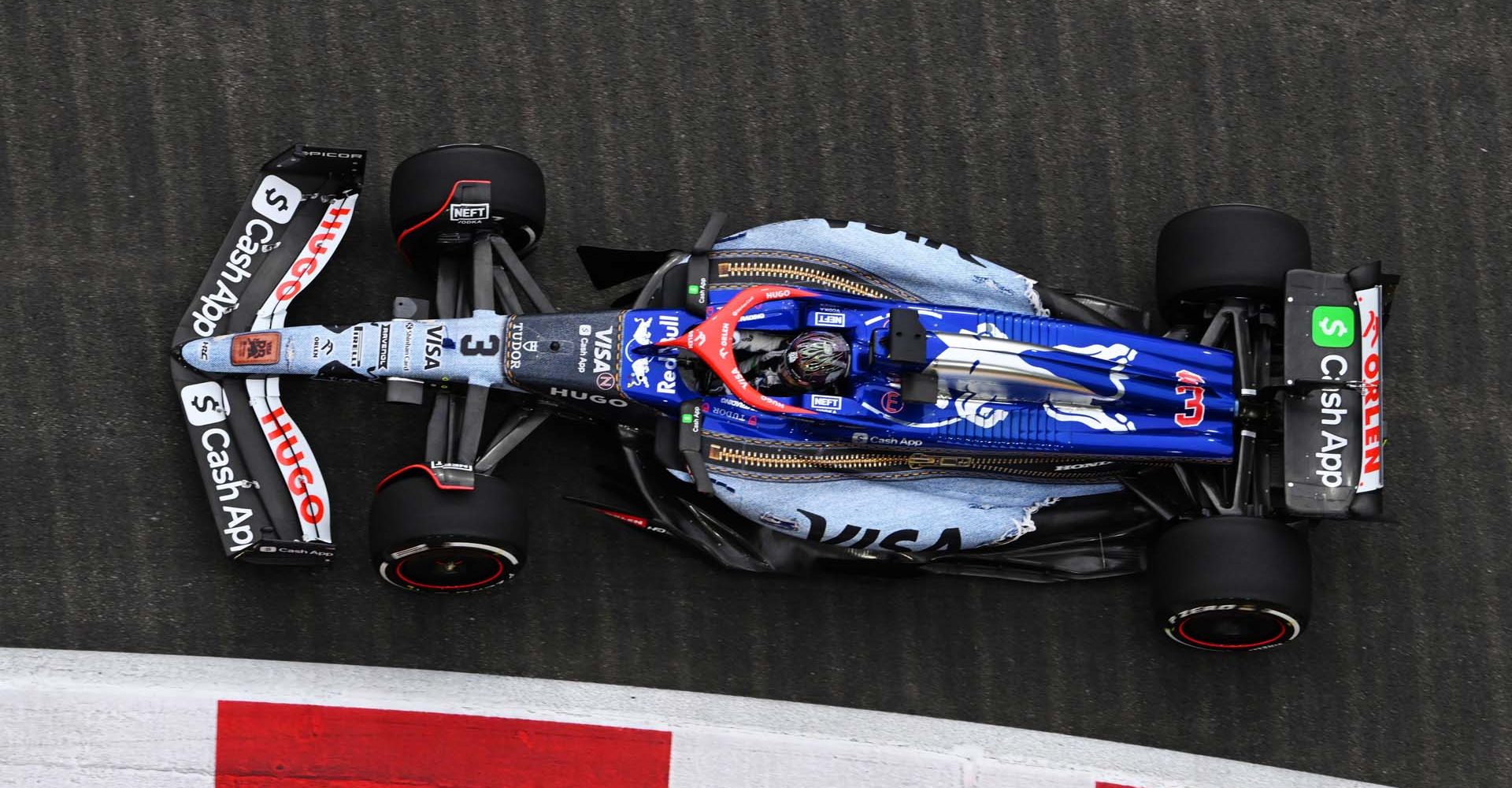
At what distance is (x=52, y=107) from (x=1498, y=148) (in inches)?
296

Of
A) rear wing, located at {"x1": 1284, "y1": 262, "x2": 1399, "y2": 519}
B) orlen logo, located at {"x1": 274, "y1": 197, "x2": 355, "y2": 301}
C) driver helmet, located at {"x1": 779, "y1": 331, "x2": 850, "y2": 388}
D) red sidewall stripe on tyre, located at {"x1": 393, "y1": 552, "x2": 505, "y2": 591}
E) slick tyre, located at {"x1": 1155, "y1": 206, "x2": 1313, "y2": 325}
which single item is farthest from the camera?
orlen logo, located at {"x1": 274, "y1": 197, "x2": 355, "y2": 301}

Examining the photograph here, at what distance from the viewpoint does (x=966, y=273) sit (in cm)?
644

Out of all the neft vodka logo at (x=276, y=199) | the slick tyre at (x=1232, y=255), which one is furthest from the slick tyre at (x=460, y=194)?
the slick tyre at (x=1232, y=255)

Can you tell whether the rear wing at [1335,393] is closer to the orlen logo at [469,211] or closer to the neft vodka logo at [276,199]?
the orlen logo at [469,211]

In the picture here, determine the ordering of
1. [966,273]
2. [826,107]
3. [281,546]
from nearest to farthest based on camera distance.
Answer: [281,546] → [966,273] → [826,107]

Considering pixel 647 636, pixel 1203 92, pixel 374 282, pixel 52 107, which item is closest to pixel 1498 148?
pixel 1203 92

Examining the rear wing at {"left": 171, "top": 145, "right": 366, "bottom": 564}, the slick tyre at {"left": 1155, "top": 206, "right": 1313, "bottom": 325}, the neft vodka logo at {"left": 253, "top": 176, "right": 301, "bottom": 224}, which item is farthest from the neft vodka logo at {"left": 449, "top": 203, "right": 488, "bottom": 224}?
the slick tyre at {"left": 1155, "top": 206, "right": 1313, "bottom": 325}

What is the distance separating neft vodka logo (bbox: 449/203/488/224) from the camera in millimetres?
6047

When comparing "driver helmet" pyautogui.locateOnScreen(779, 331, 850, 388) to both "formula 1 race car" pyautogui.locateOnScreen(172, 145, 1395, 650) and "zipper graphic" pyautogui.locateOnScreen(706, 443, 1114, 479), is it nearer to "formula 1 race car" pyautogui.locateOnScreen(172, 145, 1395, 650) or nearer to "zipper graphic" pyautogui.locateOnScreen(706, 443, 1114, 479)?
"formula 1 race car" pyautogui.locateOnScreen(172, 145, 1395, 650)

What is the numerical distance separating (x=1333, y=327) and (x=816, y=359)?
2.28 metres

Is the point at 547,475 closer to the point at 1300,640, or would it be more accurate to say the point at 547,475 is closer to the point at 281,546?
the point at 281,546

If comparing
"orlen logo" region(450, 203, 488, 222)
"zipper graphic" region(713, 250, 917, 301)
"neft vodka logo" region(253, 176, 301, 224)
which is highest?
"neft vodka logo" region(253, 176, 301, 224)

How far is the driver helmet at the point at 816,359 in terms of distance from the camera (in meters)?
5.72

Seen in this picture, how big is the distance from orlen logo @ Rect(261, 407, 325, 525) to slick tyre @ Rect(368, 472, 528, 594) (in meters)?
0.33
